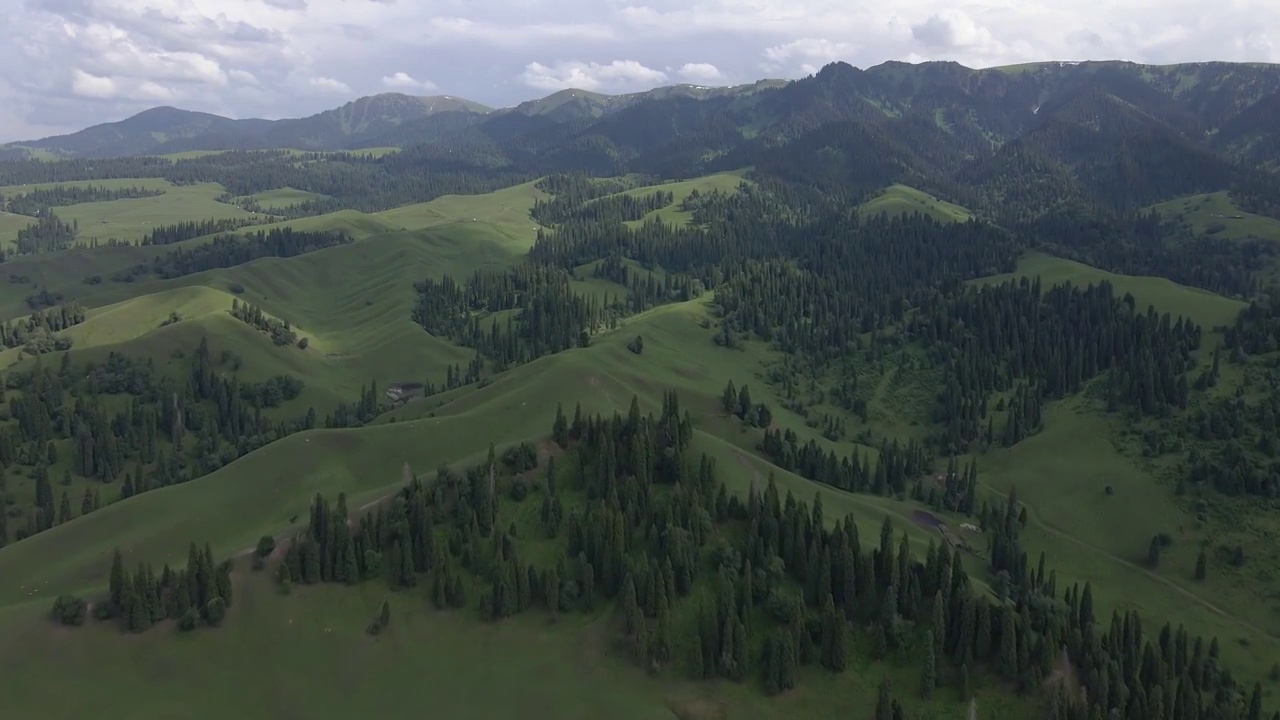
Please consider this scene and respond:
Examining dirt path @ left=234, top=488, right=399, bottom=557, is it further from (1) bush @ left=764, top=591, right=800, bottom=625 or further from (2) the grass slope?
(1) bush @ left=764, top=591, right=800, bottom=625

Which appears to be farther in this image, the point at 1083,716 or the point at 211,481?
the point at 211,481

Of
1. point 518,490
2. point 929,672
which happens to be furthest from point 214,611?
point 929,672

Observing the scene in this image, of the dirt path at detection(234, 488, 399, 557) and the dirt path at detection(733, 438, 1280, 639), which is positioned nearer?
the dirt path at detection(234, 488, 399, 557)

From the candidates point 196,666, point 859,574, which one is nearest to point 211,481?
point 196,666

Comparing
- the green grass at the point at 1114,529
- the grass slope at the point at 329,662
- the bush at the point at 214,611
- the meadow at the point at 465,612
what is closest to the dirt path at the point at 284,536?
the meadow at the point at 465,612

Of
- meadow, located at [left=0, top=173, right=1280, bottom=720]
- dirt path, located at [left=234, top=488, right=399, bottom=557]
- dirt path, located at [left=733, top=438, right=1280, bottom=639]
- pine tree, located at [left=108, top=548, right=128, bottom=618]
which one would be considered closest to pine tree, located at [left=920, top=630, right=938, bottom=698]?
meadow, located at [left=0, top=173, right=1280, bottom=720]

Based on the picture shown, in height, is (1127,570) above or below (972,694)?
below

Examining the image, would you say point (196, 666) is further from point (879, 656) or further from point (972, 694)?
point (972, 694)

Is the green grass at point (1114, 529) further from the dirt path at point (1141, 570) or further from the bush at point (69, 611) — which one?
the bush at point (69, 611)
